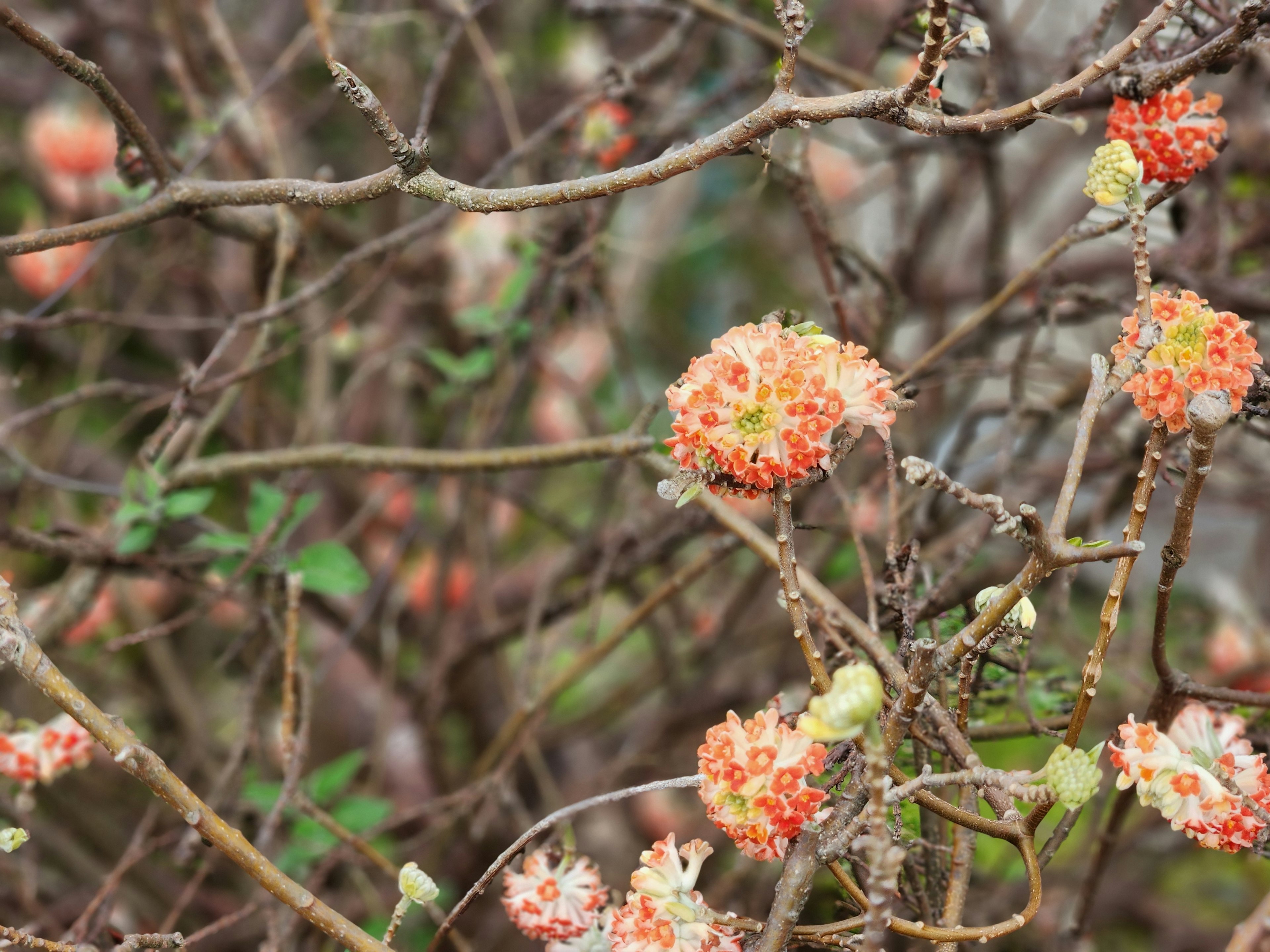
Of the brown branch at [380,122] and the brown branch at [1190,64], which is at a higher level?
the brown branch at [1190,64]

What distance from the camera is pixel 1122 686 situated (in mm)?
Answer: 1590

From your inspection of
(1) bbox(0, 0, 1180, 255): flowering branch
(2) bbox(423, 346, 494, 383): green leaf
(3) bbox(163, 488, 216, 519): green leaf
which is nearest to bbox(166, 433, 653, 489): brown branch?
(3) bbox(163, 488, 216, 519): green leaf

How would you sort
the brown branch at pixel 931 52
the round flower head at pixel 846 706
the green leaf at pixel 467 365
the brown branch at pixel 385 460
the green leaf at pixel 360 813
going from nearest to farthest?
the round flower head at pixel 846 706, the brown branch at pixel 931 52, the brown branch at pixel 385 460, the green leaf at pixel 360 813, the green leaf at pixel 467 365

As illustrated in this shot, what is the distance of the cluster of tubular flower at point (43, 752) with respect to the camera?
927 mm

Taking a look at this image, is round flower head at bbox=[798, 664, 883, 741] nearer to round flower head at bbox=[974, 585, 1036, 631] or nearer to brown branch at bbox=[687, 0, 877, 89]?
round flower head at bbox=[974, 585, 1036, 631]

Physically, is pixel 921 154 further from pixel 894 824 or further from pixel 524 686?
pixel 894 824

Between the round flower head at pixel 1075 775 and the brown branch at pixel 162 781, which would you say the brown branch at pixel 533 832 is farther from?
the round flower head at pixel 1075 775

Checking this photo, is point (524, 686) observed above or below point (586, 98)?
below

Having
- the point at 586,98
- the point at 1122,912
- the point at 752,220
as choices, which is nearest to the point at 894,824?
the point at 586,98

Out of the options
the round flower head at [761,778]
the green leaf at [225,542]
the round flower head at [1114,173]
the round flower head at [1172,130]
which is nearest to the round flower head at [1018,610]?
the round flower head at [761,778]

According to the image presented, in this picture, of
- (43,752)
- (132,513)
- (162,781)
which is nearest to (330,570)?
(132,513)

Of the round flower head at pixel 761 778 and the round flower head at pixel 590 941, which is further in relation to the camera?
the round flower head at pixel 590 941

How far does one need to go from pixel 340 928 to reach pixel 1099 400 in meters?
0.65

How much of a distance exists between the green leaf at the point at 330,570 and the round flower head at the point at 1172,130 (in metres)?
0.88
